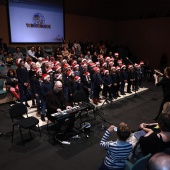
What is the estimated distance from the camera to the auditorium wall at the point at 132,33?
15.1 metres

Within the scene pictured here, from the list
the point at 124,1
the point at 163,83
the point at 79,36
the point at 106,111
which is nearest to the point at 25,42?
the point at 79,36

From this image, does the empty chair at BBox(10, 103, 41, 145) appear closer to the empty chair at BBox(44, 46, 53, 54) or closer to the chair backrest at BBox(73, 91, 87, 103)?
the chair backrest at BBox(73, 91, 87, 103)

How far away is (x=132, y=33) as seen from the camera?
1712 centimetres

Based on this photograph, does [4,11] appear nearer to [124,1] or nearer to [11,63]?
[11,63]

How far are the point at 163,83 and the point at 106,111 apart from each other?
98.8 inches

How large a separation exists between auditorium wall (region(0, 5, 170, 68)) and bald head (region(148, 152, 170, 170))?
1294 cm

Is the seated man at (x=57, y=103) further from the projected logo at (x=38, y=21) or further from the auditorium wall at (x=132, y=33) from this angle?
the auditorium wall at (x=132, y=33)

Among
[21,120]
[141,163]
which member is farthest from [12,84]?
[141,163]

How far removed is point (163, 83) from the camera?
5621 mm

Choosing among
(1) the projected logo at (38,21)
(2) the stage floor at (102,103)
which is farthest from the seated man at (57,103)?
(1) the projected logo at (38,21)

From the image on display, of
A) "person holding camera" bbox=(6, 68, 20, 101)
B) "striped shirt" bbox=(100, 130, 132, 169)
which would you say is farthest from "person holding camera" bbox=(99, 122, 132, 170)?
"person holding camera" bbox=(6, 68, 20, 101)

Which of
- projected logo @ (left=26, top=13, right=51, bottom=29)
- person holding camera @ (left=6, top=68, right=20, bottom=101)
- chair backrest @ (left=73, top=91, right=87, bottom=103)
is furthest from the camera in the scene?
projected logo @ (left=26, top=13, right=51, bottom=29)

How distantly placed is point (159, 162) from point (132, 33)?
623 inches

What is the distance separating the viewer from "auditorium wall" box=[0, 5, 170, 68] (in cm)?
1512
